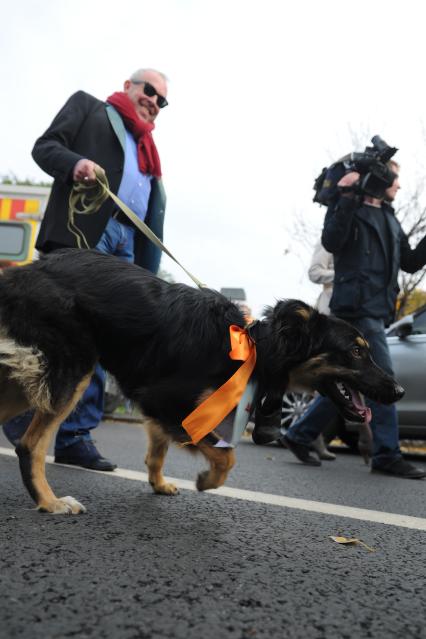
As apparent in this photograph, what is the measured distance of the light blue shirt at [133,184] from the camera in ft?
13.8

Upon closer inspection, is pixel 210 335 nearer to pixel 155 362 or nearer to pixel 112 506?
pixel 155 362

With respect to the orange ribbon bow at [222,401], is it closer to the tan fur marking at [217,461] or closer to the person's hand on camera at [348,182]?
the tan fur marking at [217,461]

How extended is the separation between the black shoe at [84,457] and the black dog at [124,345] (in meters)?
0.80

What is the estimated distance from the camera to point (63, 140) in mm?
4098

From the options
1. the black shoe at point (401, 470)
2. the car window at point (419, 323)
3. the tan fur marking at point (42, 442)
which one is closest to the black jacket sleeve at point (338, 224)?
the black shoe at point (401, 470)

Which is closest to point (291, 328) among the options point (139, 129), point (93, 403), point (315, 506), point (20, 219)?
point (315, 506)

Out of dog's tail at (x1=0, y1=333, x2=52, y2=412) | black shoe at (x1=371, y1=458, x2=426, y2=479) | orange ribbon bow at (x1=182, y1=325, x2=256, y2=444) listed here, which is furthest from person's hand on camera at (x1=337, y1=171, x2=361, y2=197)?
dog's tail at (x1=0, y1=333, x2=52, y2=412)

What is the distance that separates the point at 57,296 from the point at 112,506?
0.97 metres

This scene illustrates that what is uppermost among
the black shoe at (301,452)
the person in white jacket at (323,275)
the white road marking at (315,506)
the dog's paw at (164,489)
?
the person in white jacket at (323,275)

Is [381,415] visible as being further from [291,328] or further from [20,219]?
[20,219]

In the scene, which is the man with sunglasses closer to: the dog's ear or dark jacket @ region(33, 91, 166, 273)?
dark jacket @ region(33, 91, 166, 273)

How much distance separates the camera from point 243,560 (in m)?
2.06

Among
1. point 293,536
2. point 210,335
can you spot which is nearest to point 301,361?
point 210,335

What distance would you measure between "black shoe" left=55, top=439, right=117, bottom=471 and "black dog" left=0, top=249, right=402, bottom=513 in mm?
800
